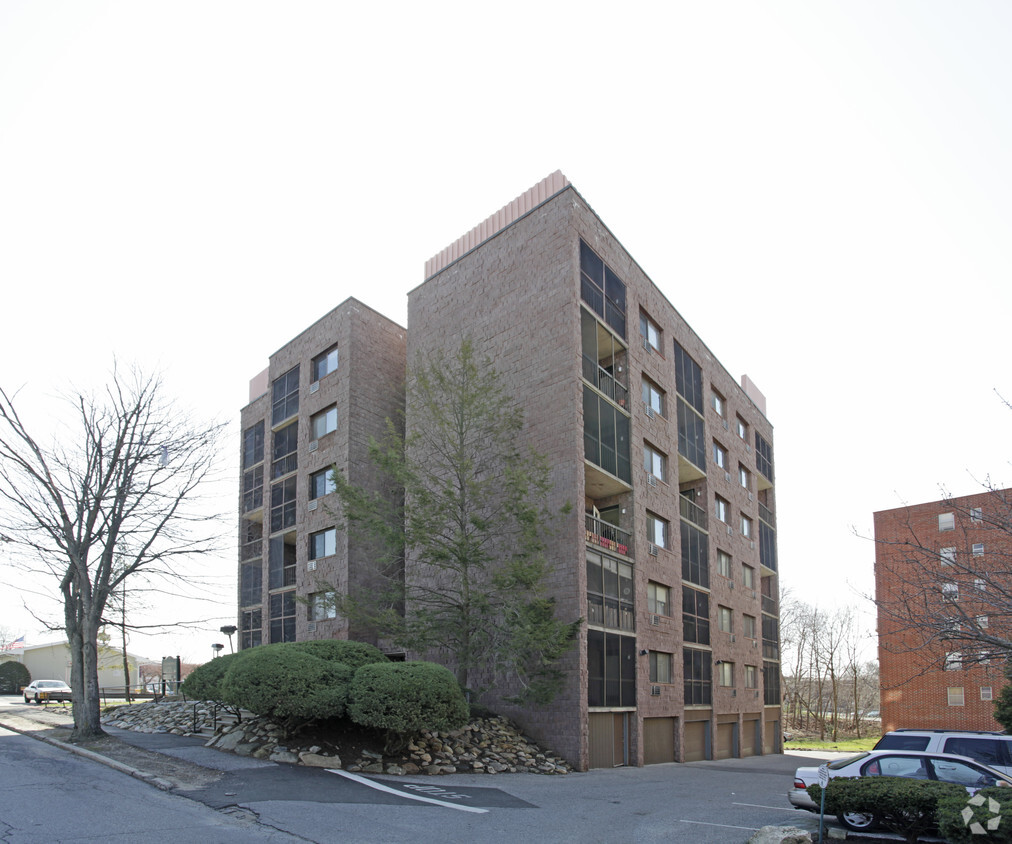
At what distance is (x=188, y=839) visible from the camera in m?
9.61

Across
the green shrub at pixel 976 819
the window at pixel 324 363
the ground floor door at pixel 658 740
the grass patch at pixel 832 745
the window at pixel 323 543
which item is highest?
the window at pixel 324 363

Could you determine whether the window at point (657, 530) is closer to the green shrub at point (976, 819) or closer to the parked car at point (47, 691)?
A: the green shrub at point (976, 819)

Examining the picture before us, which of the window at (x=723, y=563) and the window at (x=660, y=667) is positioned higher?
the window at (x=723, y=563)

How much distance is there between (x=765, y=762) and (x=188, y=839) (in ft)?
84.2

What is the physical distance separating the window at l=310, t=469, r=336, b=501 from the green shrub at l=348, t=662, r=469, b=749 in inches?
517

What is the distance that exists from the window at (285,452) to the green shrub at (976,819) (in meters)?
25.8

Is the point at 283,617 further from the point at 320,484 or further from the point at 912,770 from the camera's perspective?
the point at 912,770

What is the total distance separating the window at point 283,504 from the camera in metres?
31.2

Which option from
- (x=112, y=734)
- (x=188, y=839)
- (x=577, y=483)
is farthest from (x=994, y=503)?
(x=112, y=734)

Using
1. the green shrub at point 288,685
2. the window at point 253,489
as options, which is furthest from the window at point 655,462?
the window at point 253,489

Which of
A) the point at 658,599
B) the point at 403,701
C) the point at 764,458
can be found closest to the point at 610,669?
the point at 658,599

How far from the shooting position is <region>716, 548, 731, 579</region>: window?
33056 mm

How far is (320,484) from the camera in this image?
29.8 metres

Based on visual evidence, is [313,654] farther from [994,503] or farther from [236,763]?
[994,503]
